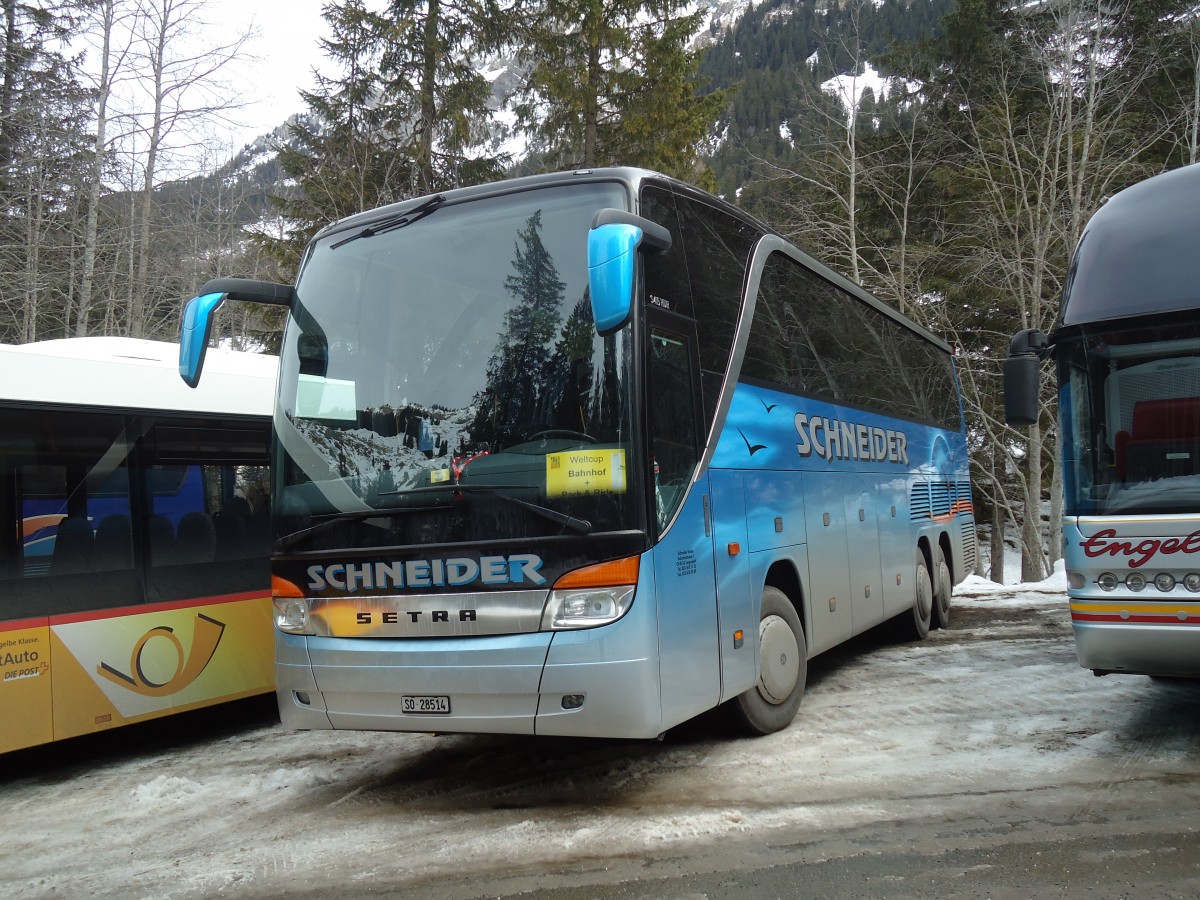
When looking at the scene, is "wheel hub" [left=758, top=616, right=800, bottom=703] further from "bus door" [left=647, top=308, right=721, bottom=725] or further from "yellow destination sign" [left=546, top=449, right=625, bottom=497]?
"yellow destination sign" [left=546, top=449, right=625, bottom=497]

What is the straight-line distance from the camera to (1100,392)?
5.89 m

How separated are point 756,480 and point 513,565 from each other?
2.09 metres

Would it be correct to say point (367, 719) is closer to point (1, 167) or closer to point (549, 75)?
point (1, 167)

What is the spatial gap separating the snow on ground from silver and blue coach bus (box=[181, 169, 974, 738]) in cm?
50

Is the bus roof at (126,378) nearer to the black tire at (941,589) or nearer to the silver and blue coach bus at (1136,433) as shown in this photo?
the silver and blue coach bus at (1136,433)

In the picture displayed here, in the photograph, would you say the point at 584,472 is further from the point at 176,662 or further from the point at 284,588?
the point at 176,662

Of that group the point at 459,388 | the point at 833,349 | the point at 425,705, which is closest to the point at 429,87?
the point at 833,349

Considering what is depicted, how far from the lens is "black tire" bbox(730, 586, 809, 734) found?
20.5 ft

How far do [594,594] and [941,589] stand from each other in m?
7.65

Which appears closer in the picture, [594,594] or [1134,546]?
[594,594]

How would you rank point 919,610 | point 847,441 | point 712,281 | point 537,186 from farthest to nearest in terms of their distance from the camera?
1. point 919,610
2. point 847,441
3. point 712,281
4. point 537,186

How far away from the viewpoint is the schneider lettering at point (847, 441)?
751 centimetres

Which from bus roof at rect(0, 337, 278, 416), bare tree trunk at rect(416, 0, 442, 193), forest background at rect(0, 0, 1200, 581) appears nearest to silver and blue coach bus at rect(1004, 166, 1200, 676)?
bus roof at rect(0, 337, 278, 416)

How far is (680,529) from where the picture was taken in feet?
17.2
